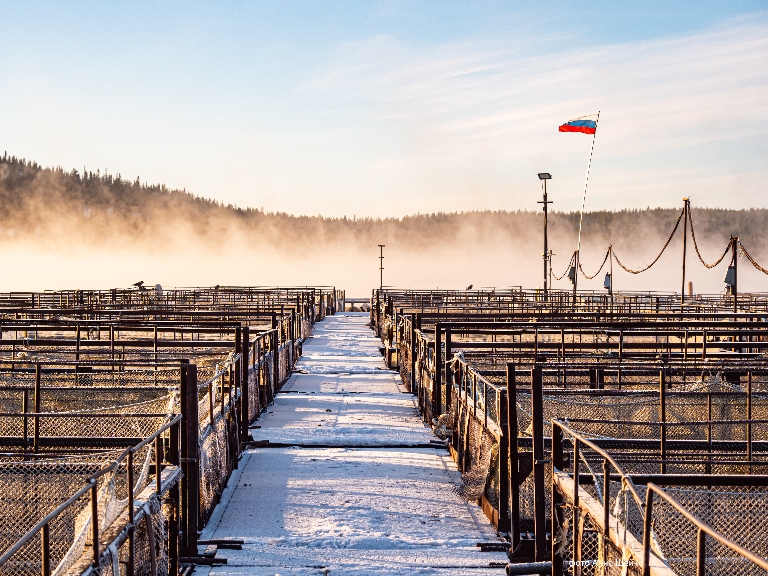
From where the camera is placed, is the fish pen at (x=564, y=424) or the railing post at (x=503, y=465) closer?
the fish pen at (x=564, y=424)

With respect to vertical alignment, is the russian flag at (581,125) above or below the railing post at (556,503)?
above

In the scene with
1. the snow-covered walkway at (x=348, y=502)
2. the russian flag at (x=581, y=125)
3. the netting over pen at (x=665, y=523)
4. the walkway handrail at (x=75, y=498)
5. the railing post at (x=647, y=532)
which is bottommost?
the snow-covered walkway at (x=348, y=502)

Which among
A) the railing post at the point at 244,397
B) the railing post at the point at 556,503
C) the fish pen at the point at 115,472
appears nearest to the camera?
the fish pen at the point at 115,472

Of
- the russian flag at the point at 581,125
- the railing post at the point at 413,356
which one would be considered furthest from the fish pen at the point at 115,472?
the russian flag at the point at 581,125

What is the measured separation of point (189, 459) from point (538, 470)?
11.7 feet

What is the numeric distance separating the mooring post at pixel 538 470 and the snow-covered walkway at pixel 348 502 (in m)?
0.43

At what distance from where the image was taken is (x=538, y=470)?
8555mm

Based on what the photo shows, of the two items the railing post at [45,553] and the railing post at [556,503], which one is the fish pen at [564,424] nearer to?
the railing post at [556,503]

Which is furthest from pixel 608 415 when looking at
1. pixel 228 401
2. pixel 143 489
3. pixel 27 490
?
pixel 27 490

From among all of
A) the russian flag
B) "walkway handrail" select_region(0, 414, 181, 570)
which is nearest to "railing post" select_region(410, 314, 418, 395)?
"walkway handrail" select_region(0, 414, 181, 570)

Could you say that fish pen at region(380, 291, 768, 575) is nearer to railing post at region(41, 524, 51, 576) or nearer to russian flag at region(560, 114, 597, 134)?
railing post at region(41, 524, 51, 576)

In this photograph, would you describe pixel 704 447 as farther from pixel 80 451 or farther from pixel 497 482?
pixel 80 451

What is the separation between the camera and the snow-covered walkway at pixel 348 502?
8375 mm

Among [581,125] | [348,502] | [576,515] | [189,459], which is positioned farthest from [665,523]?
[581,125]
